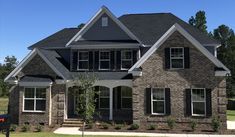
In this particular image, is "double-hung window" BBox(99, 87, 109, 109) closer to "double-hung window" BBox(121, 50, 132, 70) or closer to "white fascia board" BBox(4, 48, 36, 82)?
"double-hung window" BBox(121, 50, 132, 70)

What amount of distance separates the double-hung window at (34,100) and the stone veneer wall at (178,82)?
7.27 metres

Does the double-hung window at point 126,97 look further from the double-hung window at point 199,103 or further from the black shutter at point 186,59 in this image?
the double-hung window at point 199,103

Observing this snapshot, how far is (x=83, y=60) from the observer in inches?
1158

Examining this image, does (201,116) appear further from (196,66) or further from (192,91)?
(196,66)

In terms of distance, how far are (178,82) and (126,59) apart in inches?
225

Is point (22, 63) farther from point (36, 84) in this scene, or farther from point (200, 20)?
point (200, 20)

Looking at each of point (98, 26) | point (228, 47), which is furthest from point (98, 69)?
point (228, 47)

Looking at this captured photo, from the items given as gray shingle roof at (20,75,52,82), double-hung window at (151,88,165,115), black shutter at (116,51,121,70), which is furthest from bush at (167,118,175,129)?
gray shingle roof at (20,75,52,82)

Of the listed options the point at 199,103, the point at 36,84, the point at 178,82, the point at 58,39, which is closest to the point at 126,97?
the point at 178,82

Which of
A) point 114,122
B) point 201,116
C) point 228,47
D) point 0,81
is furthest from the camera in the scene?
point 0,81

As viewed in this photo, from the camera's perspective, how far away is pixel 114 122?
25.6 metres

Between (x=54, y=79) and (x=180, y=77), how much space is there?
980cm

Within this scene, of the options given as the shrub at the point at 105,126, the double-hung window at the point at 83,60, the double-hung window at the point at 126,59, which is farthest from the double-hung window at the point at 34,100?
the double-hung window at the point at 126,59

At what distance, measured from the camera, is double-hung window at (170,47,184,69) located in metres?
25.0
